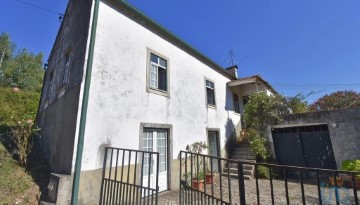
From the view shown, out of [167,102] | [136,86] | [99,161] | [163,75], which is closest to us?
[99,161]

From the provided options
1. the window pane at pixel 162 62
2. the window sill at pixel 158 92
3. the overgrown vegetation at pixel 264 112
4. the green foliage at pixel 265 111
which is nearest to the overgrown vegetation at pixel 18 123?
the window sill at pixel 158 92

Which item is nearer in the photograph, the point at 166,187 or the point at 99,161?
the point at 99,161

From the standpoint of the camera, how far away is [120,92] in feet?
20.8

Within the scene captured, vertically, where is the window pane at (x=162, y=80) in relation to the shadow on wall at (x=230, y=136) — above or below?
above

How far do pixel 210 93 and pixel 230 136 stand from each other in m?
3.06

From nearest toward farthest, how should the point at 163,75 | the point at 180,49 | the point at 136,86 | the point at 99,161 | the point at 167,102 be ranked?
the point at 99,161 < the point at 136,86 < the point at 167,102 < the point at 163,75 < the point at 180,49

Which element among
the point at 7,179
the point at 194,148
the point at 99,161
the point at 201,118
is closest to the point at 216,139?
the point at 201,118

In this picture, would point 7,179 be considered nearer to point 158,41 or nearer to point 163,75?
point 163,75

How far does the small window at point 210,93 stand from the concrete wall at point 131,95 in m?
1.22

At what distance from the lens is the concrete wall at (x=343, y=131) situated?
332 inches

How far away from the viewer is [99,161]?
541 centimetres

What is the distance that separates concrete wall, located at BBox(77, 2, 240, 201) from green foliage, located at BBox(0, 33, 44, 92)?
78.0 feet

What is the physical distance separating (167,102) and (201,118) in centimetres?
272

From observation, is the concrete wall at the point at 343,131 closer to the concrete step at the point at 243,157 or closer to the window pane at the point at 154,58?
the concrete step at the point at 243,157
